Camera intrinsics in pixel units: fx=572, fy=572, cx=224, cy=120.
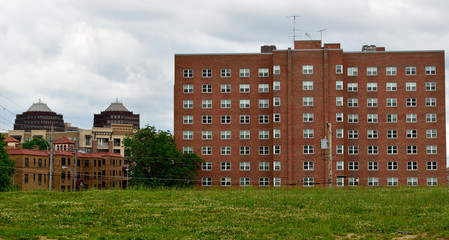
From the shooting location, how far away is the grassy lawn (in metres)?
24.8

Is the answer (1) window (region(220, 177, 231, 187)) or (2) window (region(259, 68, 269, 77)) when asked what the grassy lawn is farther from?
(2) window (region(259, 68, 269, 77))

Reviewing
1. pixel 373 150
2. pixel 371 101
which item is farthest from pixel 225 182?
pixel 371 101

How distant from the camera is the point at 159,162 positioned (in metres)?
97.9

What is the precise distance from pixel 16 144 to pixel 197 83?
8325 cm

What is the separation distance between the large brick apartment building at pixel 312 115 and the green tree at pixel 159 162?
165 inches

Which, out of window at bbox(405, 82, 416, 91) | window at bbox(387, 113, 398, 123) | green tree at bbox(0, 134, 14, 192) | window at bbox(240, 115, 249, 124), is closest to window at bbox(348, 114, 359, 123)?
window at bbox(387, 113, 398, 123)

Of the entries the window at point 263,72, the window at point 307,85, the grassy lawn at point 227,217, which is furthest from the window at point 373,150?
the grassy lawn at point 227,217

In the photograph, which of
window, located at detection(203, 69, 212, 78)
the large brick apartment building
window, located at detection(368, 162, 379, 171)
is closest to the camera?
the large brick apartment building

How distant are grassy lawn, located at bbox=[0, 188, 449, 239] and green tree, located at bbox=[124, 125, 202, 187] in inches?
2257

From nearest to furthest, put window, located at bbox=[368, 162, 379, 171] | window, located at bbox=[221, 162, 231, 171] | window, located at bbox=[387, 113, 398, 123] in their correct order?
window, located at bbox=[368, 162, 379, 171] → window, located at bbox=[387, 113, 398, 123] → window, located at bbox=[221, 162, 231, 171]

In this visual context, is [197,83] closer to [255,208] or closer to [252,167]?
[252,167]

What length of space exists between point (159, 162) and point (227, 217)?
227ft

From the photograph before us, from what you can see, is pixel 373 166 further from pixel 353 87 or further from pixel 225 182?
pixel 225 182

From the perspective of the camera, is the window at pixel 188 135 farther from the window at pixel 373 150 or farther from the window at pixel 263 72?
the window at pixel 373 150
